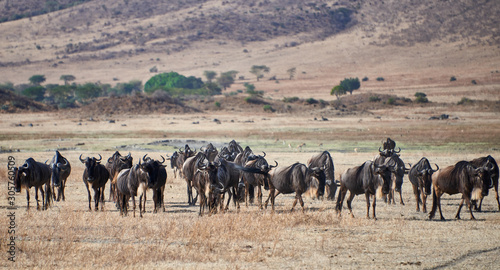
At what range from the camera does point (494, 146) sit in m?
36.2

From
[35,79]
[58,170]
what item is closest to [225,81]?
[35,79]

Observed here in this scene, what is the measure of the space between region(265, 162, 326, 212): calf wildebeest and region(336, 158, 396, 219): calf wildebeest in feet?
2.09

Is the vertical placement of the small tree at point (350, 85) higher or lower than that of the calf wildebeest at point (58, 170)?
Answer: higher

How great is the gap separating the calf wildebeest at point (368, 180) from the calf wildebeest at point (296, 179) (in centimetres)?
64

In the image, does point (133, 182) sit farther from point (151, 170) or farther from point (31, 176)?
point (31, 176)

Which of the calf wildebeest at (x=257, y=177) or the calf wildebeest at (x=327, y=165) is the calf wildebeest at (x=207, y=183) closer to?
the calf wildebeest at (x=257, y=177)

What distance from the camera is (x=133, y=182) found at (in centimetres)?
1525

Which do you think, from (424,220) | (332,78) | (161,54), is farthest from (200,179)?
(161,54)

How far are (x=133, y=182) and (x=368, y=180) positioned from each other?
618 cm

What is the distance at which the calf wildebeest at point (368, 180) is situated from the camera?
578 inches

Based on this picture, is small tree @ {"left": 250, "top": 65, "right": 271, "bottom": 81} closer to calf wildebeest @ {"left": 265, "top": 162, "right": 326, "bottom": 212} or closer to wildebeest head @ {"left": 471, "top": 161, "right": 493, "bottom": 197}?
calf wildebeest @ {"left": 265, "top": 162, "right": 326, "bottom": 212}

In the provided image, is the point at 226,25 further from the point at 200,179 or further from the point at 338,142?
the point at 200,179

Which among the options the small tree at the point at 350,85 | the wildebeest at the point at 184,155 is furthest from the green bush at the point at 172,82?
the wildebeest at the point at 184,155

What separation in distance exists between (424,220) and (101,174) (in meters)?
9.02
